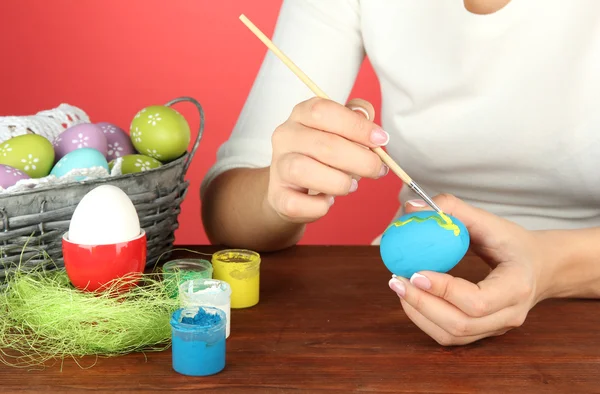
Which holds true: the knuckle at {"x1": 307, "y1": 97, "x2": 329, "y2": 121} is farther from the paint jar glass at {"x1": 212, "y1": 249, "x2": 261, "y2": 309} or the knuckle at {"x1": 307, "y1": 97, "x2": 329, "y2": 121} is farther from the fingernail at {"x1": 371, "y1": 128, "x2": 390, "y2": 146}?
the paint jar glass at {"x1": 212, "y1": 249, "x2": 261, "y2": 309}

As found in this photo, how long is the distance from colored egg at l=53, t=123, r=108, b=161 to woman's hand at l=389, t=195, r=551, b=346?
61cm

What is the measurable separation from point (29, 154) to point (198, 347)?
531 millimetres

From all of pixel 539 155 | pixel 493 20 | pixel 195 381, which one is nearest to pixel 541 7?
pixel 493 20

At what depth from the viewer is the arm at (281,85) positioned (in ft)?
4.63

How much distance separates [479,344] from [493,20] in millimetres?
607

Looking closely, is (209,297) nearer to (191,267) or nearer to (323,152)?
(191,267)

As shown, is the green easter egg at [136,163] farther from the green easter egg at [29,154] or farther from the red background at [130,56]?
the red background at [130,56]

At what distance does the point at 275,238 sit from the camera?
1312 mm

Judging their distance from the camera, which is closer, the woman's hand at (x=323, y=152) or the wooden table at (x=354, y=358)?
the wooden table at (x=354, y=358)

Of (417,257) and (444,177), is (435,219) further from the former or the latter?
(444,177)

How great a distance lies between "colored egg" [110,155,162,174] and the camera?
1.25 meters

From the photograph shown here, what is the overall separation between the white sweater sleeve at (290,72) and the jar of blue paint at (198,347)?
1.94 feet

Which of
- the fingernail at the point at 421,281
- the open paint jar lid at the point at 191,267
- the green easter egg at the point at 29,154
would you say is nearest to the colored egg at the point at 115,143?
the green easter egg at the point at 29,154

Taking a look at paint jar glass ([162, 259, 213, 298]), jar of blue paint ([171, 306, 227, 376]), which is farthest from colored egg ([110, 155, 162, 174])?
jar of blue paint ([171, 306, 227, 376])
